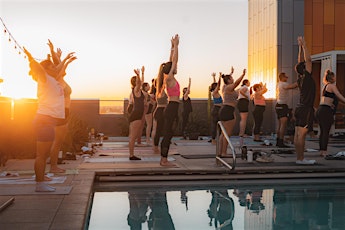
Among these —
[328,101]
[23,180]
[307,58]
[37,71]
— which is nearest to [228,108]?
[307,58]

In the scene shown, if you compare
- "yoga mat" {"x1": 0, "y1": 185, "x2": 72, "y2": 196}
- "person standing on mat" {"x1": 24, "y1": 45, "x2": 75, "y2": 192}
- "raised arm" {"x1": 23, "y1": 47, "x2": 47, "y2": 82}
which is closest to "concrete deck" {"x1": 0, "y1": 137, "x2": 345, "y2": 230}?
"yoga mat" {"x1": 0, "y1": 185, "x2": 72, "y2": 196}

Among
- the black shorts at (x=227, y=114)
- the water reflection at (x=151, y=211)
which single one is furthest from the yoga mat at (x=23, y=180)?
the black shorts at (x=227, y=114)

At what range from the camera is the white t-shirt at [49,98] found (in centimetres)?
549

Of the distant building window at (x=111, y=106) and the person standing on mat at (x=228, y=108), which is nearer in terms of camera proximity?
the person standing on mat at (x=228, y=108)

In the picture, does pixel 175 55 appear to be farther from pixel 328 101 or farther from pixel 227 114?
pixel 328 101

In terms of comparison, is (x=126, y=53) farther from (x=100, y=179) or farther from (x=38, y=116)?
(x=38, y=116)

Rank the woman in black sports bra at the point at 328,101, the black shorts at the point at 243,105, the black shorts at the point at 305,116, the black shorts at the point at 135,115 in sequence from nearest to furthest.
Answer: the black shorts at the point at 305,116 → the black shorts at the point at 135,115 → the woman in black sports bra at the point at 328,101 → the black shorts at the point at 243,105

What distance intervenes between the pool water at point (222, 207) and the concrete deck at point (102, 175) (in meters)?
0.33

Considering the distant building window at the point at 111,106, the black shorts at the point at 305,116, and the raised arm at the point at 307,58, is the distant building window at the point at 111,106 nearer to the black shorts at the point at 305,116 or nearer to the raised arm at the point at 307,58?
the black shorts at the point at 305,116

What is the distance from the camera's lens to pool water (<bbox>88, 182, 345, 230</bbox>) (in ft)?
15.5

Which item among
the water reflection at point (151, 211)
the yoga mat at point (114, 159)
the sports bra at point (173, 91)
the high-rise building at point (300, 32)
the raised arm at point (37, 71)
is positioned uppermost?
the high-rise building at point (300, 32)

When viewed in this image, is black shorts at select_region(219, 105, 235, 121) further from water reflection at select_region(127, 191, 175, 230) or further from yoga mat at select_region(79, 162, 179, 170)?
water reflection at select_region(127, 191, 175, 230)

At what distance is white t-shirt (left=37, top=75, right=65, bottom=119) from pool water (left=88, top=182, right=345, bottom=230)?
1217mm

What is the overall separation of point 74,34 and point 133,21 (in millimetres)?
2565
